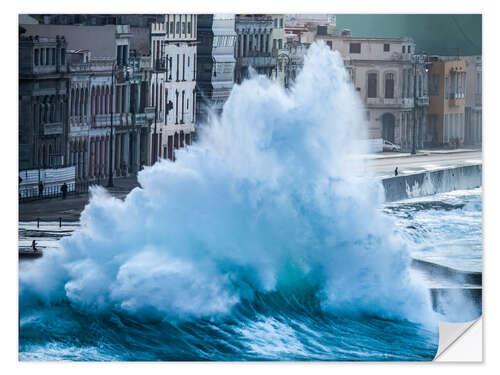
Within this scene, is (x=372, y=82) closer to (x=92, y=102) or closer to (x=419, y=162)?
(x=419, y=162)

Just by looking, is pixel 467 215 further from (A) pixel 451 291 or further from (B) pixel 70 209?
(B) pixel 70 209

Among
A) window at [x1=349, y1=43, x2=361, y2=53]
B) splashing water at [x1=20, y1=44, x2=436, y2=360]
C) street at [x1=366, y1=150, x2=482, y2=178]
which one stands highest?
window at [x1=349, y1=43, x2=361, y2=53]

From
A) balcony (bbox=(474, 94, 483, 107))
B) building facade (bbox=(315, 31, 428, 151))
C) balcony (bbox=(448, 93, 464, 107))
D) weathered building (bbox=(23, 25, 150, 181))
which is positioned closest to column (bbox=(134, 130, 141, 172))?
weathered building (bbox=(23, 25, 150, 181))

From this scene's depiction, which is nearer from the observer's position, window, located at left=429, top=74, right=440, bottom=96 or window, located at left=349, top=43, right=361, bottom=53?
window, located at left=349, top=43, right=361, bottom=53

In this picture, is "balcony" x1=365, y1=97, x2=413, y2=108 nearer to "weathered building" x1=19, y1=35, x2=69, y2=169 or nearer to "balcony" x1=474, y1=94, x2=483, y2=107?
"balcony" x1=474, y1=94, x2=483, y2=107

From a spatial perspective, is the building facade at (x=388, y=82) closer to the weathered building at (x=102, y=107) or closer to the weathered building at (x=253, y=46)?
the weathered building at (x=253, y=46)

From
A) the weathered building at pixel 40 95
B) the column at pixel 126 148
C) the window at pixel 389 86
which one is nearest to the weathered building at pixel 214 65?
the column at pixel 126 148

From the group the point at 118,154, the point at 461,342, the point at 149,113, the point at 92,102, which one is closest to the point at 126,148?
the point at 118,154

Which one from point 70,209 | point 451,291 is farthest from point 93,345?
point 451,291
